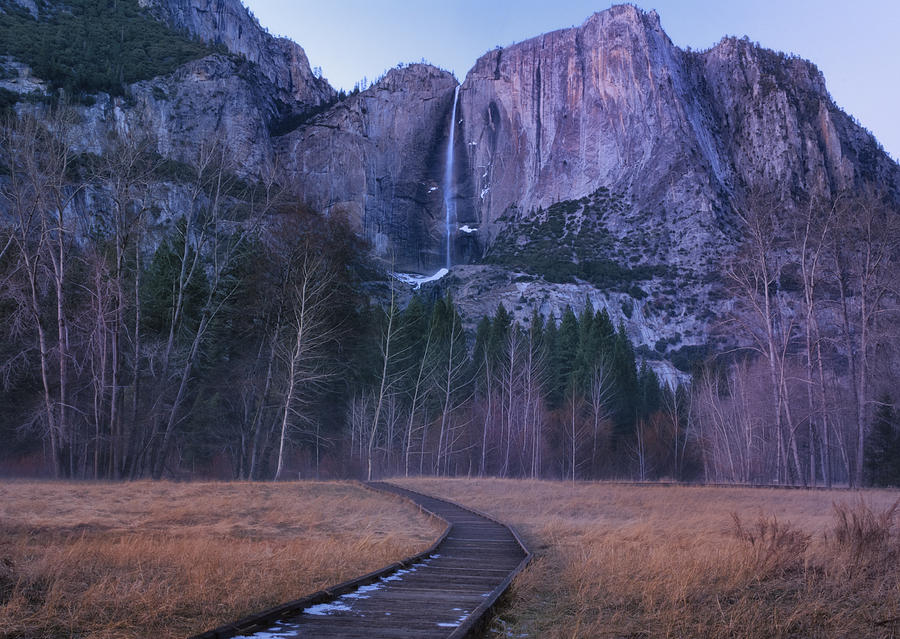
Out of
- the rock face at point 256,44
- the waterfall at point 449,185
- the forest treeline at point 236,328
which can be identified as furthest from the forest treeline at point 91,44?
the waterfall at point 449,185

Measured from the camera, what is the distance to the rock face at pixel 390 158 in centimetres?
11981

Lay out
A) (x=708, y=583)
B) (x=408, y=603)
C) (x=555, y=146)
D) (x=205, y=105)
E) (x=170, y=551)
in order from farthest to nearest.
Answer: (x=555, y=146), (x=205, y=105), (x=170, y=551), (x=708, y=583), (x=408, y=603)

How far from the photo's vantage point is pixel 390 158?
4988 inches

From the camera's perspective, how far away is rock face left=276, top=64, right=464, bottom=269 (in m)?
120

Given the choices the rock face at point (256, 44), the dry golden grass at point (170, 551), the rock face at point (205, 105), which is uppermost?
the rock face at point (256, 44)

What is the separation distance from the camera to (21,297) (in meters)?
24.8

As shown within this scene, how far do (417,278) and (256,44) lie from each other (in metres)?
62.6

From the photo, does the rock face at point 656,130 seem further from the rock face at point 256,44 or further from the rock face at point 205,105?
the rock face at point 205,105

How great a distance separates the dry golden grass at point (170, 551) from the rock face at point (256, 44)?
12334 cm

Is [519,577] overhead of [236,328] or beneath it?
beneath

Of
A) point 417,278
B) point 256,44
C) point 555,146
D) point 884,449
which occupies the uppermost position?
point 256,44

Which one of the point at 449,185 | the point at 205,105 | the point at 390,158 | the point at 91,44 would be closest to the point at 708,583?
the point at 205,105

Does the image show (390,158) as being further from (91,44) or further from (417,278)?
(91,44)

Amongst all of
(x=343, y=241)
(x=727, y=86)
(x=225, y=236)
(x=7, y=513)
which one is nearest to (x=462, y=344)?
(x=343, y=241)
